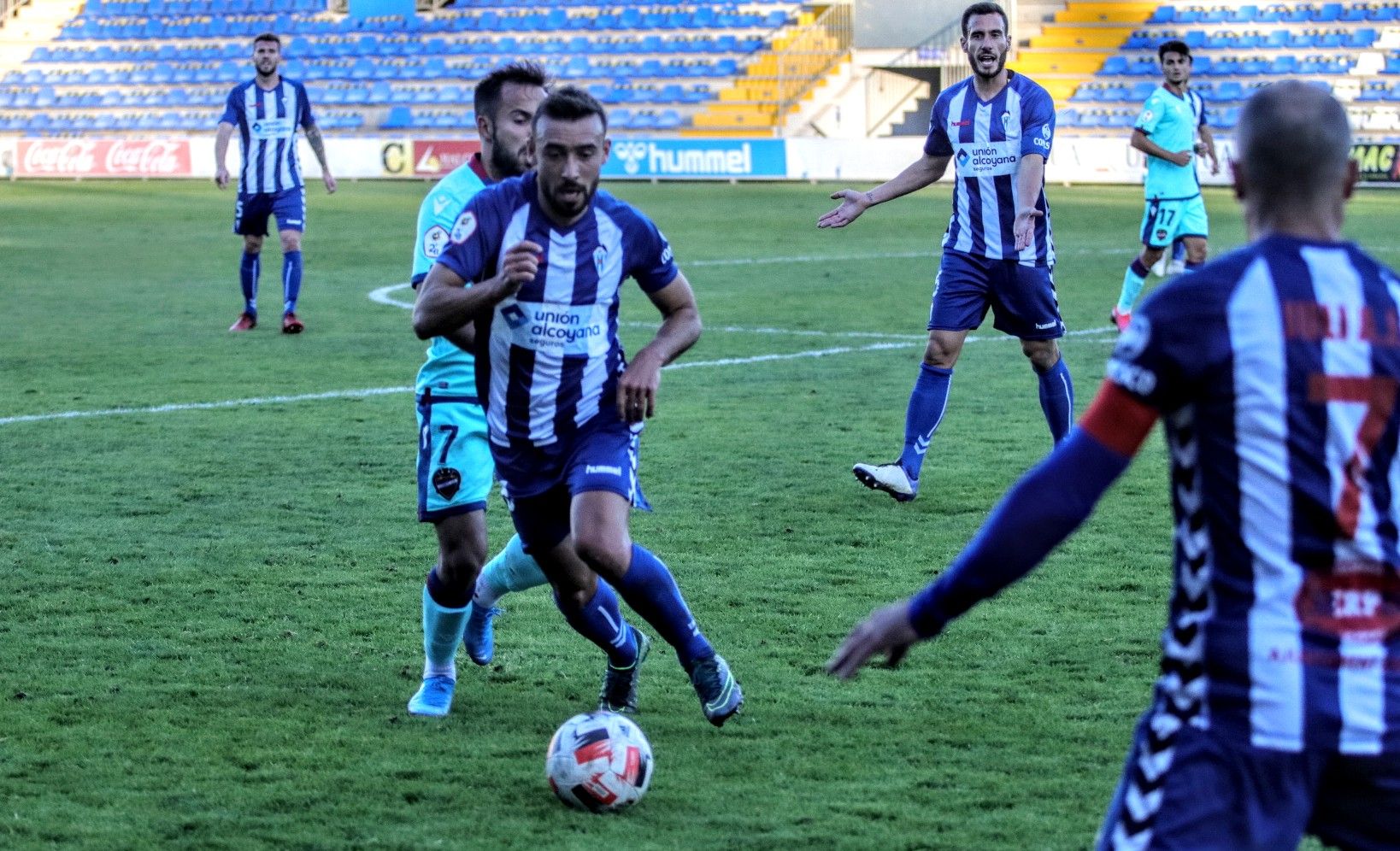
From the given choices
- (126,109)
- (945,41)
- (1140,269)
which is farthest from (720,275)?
(126,109)

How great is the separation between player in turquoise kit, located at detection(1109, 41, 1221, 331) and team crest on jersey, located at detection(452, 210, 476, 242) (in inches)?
389

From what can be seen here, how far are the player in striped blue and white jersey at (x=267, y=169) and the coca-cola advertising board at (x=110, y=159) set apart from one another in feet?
67.8

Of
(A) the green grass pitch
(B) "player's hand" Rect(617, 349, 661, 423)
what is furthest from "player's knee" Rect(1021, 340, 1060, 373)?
(B) "player's hand" Rect(617, 349, 661, 423)

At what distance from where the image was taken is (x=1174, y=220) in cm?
1401

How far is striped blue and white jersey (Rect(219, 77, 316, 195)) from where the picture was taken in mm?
14227

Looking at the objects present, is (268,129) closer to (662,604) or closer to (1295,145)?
(662,604)

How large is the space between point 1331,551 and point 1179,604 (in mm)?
225

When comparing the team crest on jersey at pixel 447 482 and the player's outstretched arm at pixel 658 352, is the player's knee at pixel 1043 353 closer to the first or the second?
the player's outstretched arm at pixel 658 352

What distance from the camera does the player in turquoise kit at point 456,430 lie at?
5031mm

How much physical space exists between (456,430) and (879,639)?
260 cm

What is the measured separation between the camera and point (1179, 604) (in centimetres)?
264

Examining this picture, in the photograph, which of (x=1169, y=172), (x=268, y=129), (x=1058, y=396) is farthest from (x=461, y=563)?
(x=1169, y=172)

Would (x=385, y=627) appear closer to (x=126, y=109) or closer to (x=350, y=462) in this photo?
(x=350, y=462)

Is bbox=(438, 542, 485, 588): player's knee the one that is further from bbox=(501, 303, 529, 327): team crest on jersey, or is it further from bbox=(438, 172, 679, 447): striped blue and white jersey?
bbox=(501, 303, 529, 327): team crest on jersey
